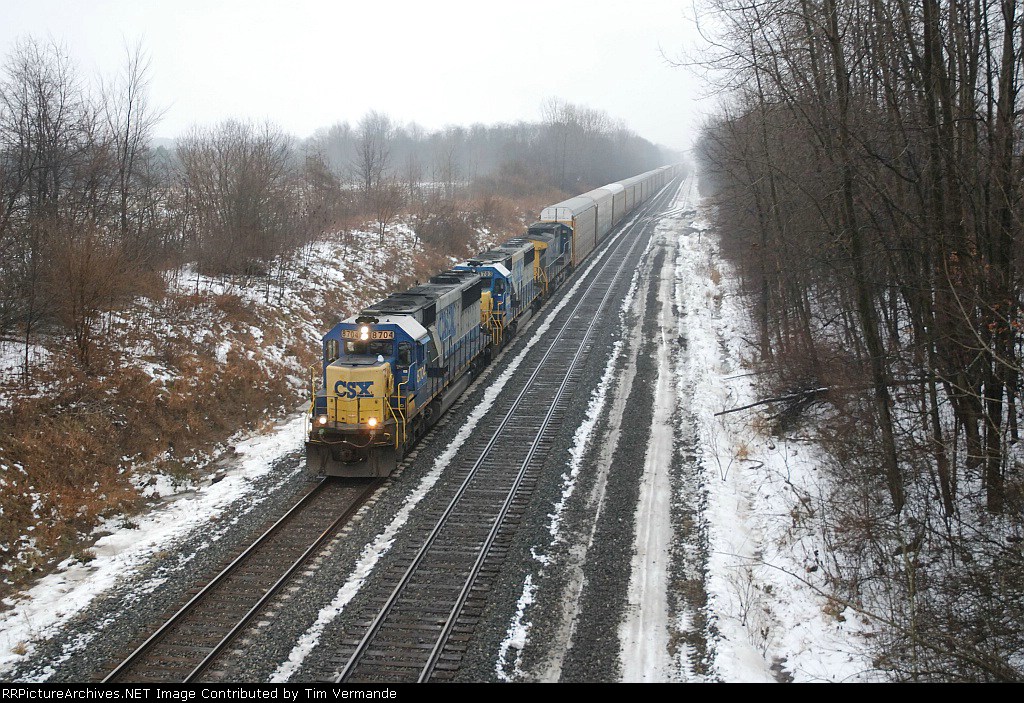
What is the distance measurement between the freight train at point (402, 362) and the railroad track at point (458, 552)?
4.95 ft

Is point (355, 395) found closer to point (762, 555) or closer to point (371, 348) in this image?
point (371, 348)

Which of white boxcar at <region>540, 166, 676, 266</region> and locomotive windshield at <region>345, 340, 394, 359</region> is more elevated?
white boxcar at <region>540, 166, 676, 266</region>

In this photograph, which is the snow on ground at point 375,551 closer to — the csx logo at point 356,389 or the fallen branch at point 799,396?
the csx logo at point 356,389

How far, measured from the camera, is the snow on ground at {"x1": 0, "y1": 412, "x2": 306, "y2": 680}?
1032 cm

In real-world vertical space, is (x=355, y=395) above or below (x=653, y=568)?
above

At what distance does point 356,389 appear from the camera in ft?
50.8

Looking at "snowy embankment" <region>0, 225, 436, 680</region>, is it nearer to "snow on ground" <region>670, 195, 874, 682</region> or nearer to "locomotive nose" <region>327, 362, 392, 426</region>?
"locomotive nose" <region>327, 362, 392, 426</region>

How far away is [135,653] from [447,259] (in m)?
35.5

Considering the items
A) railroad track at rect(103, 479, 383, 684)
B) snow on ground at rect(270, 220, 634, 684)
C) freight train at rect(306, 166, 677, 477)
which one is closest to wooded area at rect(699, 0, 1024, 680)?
snow on ground at rect(270, 220, 634, 684)

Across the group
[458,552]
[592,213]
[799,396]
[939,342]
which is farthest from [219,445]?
[592,213]

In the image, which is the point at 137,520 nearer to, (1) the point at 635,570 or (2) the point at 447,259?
(1) the point at 635,570

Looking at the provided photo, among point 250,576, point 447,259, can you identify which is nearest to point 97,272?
point 250,576

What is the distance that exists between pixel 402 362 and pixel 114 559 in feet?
21.8

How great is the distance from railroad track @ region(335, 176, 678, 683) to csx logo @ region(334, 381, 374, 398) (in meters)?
2.49
